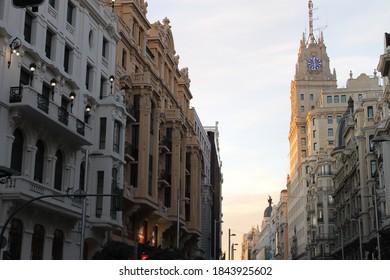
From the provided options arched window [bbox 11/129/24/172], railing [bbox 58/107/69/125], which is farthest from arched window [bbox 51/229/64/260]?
railing [bbox 58/107/69/125]

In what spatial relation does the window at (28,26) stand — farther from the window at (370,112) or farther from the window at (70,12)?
the window at (370,112)

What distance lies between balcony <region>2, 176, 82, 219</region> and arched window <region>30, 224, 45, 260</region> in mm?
1322

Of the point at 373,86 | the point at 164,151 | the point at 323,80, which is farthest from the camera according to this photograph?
the point at 323,80

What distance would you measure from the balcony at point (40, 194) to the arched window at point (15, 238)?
4.73 ft

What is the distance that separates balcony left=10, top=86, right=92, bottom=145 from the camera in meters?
31.8

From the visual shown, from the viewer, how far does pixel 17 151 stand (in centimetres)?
3281

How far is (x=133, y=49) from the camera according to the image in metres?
54.5

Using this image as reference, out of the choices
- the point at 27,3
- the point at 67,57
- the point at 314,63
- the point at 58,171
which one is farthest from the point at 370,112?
the point at 314,63

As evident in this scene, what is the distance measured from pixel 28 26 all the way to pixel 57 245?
1256 centimetres

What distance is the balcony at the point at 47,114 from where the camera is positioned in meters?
31.8

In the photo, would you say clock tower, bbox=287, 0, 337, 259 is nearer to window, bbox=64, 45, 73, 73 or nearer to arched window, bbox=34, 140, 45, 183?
window, bbox=64, 45, 73, 73
